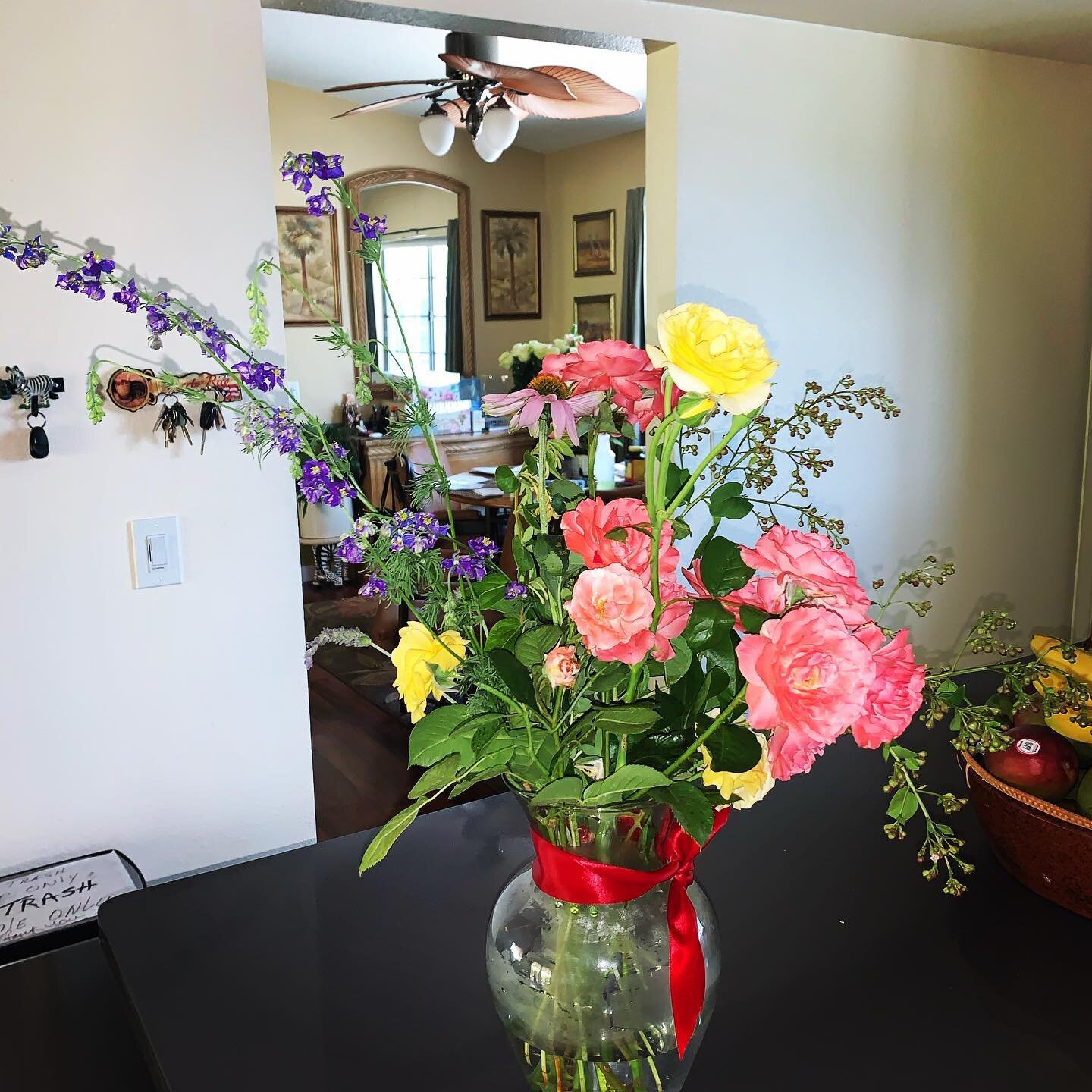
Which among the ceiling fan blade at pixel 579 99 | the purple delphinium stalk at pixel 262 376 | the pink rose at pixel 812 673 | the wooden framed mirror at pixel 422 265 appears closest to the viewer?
the pink rose at pixel 812 673

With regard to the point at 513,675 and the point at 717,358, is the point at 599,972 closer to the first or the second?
the point at 513,675

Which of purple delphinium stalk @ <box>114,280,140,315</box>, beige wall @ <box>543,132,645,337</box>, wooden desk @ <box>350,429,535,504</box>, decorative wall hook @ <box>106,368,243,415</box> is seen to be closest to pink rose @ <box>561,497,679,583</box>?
purple delphinium stalk @ <box>114,280,140,315</box>

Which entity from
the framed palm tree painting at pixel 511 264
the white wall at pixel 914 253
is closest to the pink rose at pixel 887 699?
the white wall at pixel 914 253

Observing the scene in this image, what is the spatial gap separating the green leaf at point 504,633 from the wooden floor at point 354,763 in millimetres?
2107

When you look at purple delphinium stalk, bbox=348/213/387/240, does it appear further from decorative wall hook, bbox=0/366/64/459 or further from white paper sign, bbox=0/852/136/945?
white paper sign, bbox=0/852/136/945

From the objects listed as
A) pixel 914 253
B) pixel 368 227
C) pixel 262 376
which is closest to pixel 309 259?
pixel 914 253

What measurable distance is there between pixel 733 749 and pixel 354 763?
3.05m

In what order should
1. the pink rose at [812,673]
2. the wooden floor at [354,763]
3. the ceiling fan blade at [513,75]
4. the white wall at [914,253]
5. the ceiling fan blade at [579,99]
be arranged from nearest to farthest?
1. the pink rose at [812,673]
2. the white wall at [914,253]
3. the wooden floor at [354,763]
4. the ceiling fan blade at [513,75]
5. the ceiling fan blade at [579,99]

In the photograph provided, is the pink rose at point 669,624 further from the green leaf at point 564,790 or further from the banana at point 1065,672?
the banana at point 1065,672

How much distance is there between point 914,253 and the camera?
295cm

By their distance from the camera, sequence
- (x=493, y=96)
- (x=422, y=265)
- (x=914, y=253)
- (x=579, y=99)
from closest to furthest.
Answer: (x=914, y=253)
(x=579, y=99)
(x=493, y=96)
(x=422, y=265)

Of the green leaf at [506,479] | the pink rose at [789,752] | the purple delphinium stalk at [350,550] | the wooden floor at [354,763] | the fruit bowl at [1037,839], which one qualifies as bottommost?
the wooden floor at [354,763]

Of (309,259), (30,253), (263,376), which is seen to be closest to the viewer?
(263,376)

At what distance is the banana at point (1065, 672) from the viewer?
104cm
